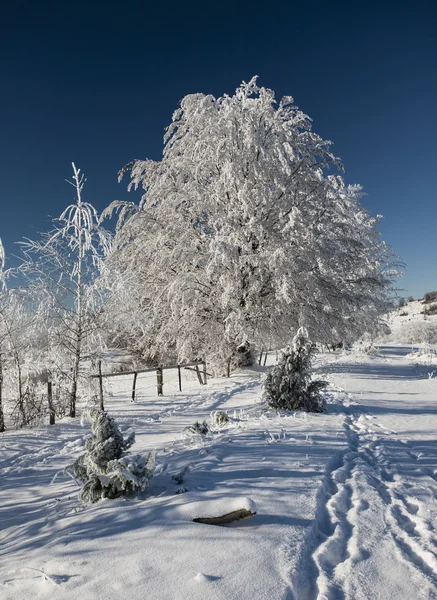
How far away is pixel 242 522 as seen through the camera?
9.98 ft

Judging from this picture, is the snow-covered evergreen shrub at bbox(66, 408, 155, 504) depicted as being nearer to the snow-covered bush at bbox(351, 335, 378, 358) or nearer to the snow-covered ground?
the snow-covered ground

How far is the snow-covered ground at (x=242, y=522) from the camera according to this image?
7.59ft

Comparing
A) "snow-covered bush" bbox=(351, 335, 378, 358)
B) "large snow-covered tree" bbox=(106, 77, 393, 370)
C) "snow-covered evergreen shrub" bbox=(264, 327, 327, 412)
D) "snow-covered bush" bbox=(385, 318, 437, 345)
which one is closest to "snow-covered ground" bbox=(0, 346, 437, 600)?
"snow-covered evergreen shrub" bbox=(264, 327, 327, 412)

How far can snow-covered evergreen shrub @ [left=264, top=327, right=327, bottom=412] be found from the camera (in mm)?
7539

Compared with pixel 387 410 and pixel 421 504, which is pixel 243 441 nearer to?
pixel 421 504

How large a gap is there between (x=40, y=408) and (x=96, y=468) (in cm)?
526

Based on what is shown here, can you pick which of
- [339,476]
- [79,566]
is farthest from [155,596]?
[339,476]

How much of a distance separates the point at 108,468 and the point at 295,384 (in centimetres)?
474

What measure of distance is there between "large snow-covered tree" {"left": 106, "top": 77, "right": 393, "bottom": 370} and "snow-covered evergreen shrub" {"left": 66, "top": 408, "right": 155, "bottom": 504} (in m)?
8.90

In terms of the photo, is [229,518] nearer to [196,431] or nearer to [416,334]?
[196,431]

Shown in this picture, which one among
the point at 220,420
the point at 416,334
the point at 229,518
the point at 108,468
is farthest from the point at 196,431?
the point at 416,334

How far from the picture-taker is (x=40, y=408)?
8281 mm

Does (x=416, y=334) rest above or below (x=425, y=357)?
above

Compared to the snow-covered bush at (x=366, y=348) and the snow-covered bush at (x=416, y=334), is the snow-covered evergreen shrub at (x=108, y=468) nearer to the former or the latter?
the snow-covered bush at (x=366, y=348)
